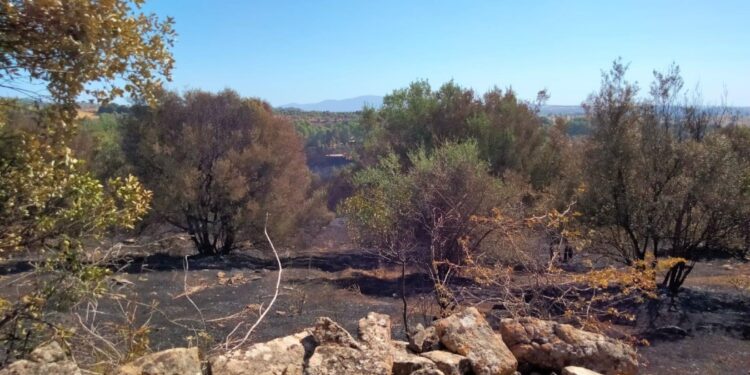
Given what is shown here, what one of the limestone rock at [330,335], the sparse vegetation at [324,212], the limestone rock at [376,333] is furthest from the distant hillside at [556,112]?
the limestone rock at [330,335]

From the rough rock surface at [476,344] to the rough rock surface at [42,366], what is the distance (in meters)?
2.59

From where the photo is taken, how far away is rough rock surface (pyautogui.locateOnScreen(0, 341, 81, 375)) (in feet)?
8.98

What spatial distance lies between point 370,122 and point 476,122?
617 centimetres

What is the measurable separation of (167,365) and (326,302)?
9.04 metres

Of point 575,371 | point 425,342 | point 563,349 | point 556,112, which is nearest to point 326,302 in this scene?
point 425,342

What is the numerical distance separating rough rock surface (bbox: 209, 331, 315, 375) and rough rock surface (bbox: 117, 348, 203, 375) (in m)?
0.12

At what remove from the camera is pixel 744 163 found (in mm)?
11969

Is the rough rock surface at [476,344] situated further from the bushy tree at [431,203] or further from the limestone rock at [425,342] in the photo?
the bushy tree at [431,203]

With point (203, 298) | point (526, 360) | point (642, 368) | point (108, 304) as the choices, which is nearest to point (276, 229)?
point (203, 298)

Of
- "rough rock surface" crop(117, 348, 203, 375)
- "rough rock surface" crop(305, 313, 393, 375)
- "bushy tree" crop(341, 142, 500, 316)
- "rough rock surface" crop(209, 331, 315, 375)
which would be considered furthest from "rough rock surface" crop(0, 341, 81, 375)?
"bushy tree" crop(341, 142, 500, 316)

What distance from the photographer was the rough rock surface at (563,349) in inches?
172

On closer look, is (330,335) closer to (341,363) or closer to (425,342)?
(341,363)

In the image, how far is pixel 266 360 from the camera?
10.6 feet

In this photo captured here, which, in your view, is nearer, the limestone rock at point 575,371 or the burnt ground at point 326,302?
the limestone rock at point 575,371
